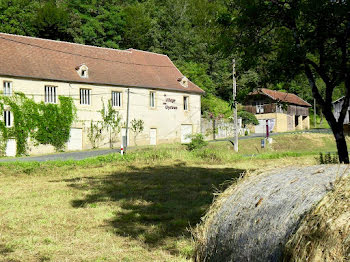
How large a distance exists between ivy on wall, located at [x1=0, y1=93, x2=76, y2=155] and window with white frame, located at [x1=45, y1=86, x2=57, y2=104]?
460 mm

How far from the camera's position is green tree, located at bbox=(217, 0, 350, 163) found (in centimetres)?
988

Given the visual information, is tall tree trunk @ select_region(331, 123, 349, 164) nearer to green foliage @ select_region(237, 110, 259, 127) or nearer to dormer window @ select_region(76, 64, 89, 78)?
dormer window @ select_region(76, 64, 89, 78)

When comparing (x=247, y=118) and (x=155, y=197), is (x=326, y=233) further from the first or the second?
(x=247, y=118)

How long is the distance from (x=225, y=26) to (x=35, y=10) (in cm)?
4534

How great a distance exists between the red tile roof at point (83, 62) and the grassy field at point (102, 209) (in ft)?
51.4

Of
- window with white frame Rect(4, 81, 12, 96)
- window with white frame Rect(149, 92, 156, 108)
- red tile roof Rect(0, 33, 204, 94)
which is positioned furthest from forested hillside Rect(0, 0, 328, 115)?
window with white frame Rect(4, 81, 12, 96)

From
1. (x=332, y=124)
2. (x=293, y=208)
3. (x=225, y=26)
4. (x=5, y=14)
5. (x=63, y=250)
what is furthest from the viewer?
(x=5, y=14)

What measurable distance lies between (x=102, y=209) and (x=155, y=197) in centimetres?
205

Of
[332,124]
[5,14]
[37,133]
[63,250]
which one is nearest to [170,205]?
[63,250]

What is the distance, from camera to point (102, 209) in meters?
9.15

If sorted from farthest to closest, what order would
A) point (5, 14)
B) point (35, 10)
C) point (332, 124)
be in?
point (35, 10) < point (5, 14) < point (332, 124)

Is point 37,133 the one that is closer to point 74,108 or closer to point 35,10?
point 74,108

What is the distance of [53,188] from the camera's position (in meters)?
12.4

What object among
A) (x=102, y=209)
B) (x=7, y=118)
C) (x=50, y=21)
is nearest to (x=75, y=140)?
(x=7, y=118)
